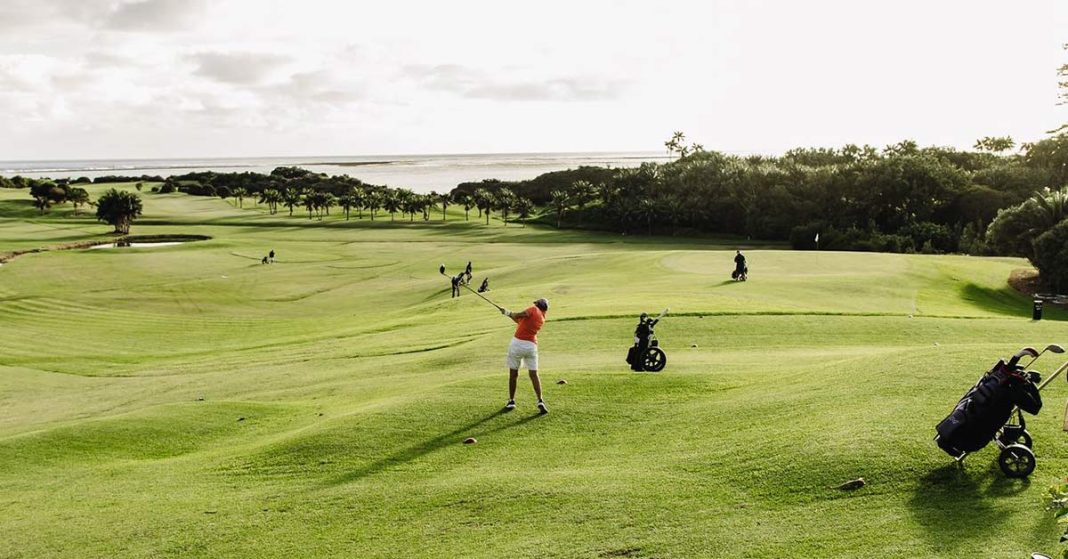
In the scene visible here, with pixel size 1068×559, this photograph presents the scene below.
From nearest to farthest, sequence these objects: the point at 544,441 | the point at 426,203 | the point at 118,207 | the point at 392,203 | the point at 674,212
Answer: the point at 544,441
the point at 118,207
the point at 674,212
the point at 392,203
the point at 426,203

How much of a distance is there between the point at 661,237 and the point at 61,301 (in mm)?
74453

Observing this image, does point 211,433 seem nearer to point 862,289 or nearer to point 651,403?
point 651,403

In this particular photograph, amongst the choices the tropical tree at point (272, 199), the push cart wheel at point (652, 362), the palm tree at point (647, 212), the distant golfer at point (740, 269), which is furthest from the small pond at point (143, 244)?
the push cart wheel at point (652, 362)

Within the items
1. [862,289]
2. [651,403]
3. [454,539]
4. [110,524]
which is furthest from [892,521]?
[862,289]

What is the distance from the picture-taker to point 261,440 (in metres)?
16.9

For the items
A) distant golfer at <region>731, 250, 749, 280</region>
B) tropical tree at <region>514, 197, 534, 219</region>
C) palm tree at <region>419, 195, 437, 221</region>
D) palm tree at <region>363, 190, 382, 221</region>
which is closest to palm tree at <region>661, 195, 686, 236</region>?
tropical tree at <region>514, 197, 534, 219</region>

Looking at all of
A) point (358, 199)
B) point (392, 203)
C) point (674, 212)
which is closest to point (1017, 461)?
point (674, 212)

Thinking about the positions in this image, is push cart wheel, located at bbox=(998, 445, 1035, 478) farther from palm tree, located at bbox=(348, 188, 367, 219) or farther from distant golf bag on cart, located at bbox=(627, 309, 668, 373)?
palm tree, located at bbox=(348, 188, 367, 219)

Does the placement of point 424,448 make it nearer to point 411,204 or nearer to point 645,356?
point 645,356

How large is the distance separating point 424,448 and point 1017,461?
967cm

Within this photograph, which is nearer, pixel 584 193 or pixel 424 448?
pixel 424 448

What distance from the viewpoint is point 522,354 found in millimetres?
15938

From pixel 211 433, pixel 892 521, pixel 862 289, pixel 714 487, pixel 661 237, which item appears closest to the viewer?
pixel 892 521

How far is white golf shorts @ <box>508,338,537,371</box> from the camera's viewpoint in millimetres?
15891
